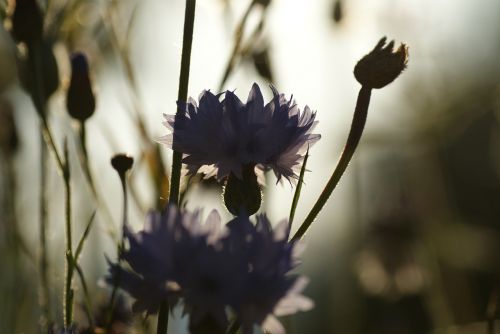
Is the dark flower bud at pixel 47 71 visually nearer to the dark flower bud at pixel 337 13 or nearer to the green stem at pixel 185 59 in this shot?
the green stem at pixel 185 59

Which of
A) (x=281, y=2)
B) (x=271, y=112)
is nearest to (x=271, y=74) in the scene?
(x=281, y=2)

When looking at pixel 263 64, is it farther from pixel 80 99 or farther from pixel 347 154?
pixel 347 154

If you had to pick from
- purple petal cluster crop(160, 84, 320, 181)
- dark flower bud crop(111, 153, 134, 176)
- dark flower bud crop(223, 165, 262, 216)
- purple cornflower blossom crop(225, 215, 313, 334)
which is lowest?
purple cornflower blossom crop(225, 215, 313, 334)

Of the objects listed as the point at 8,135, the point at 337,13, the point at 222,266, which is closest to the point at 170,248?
the point at 222,266

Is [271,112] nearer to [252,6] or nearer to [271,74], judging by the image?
[252,6]

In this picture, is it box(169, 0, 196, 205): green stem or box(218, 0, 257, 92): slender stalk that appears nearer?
box(169, 0, 196, 205): green stem

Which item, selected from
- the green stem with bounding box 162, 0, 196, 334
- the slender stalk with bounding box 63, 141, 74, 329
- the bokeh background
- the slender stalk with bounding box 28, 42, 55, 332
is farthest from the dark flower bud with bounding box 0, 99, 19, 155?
the green stem with bounding box 162, 0, 196, 334

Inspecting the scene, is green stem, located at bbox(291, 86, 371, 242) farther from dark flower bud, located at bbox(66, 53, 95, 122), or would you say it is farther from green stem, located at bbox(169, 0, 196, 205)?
dark flower bud, located at bbox(66, 53, 95, 122)

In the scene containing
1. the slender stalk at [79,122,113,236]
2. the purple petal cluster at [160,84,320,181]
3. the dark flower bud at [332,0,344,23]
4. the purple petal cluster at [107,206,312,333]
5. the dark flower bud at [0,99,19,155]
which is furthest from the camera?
the dark flower bud at [332,0,344,23]
